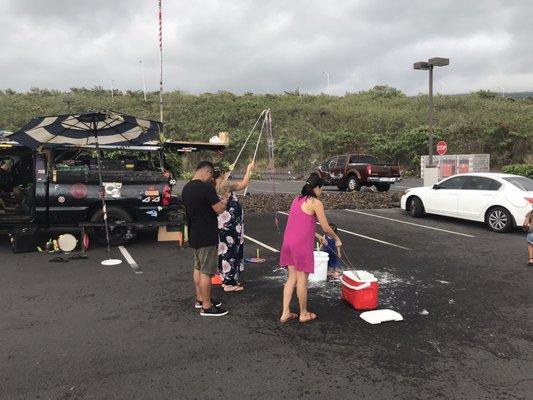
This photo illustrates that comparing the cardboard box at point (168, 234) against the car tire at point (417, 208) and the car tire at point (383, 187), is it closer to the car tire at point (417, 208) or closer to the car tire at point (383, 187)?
the car tire at point (417, 208)

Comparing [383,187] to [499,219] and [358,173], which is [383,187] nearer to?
[358,173]

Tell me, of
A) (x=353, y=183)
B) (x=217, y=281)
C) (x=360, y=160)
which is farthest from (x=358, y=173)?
(x=217, y=281)

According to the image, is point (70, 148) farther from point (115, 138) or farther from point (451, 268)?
point (451, 268)

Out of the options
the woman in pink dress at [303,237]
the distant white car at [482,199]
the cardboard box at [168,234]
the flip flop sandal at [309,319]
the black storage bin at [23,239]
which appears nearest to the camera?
the woman in pink dress at [303,237]

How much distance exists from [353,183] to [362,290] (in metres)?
15.5

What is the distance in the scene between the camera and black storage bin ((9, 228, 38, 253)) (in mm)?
8352

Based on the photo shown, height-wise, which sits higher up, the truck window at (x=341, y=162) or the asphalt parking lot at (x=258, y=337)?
the truck window at (x=341, y=162)

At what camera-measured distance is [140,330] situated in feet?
15.6

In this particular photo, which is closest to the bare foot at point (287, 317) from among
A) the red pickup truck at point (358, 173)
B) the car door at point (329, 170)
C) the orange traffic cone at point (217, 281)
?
the orange traffic cone at point (217, 281)

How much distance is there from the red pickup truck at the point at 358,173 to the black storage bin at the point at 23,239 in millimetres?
12520

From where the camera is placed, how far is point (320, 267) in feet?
21.1

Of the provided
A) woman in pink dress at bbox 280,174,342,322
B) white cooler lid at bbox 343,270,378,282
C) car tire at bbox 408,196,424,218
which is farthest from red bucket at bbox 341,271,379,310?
car tire at bbox 408,196,424,218

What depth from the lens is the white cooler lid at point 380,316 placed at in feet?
16.2

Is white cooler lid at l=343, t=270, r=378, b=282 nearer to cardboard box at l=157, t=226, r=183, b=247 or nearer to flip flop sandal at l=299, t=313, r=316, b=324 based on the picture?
flip flop sandal at l=299, t=313, r=316, b=324
